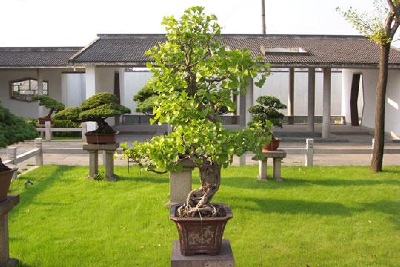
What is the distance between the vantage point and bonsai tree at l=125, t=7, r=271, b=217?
4016mm

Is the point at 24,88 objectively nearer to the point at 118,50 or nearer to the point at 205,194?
the point at 118,50

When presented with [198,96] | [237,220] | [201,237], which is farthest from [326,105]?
[201,237]

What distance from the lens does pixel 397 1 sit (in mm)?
8961

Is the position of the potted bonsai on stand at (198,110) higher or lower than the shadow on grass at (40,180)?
higher

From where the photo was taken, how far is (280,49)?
647 inches

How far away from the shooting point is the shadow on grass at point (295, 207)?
22.2 feet

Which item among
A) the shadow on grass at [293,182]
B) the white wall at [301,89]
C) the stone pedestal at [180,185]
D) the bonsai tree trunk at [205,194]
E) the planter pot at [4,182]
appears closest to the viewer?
the bonsai tree trunk at [205,194]

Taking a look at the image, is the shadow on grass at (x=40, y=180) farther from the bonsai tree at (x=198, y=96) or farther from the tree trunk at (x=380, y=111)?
the tree trunk at (x=380, y=111)

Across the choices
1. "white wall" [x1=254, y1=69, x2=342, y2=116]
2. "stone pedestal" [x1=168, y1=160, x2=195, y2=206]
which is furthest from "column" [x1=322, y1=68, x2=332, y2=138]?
"stone pedestal" [x1=168, y1=160, x2=195, y2=206]

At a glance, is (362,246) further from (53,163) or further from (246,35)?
(246,35)

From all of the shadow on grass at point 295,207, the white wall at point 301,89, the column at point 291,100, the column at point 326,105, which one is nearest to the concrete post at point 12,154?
the shadow on grass at point 295,207

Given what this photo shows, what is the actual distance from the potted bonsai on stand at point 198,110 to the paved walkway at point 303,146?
424 cm

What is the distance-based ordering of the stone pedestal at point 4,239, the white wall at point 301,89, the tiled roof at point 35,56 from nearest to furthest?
the stone pedestal at point 4,239 → the tiled roof at point 35,56 → the white wall at point 301,89

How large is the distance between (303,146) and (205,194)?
10920mm
